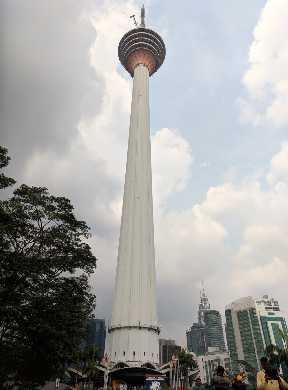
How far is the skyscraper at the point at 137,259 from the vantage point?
232ft

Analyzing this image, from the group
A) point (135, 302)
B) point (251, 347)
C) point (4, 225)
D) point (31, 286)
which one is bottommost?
point (31, 286)

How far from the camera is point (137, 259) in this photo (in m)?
77.9

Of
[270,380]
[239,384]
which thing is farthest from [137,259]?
[270,380]

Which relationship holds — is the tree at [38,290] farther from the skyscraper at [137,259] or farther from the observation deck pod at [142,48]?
the observation deck pod at [142,48]

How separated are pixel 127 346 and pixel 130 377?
624 cm

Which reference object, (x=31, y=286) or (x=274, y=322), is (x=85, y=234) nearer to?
(x=31, y=286)

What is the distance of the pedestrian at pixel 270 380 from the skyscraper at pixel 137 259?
63704mm

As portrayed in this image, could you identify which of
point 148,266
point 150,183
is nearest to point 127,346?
point 148,266

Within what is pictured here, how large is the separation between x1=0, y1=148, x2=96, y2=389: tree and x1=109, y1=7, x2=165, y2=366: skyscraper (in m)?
46.0

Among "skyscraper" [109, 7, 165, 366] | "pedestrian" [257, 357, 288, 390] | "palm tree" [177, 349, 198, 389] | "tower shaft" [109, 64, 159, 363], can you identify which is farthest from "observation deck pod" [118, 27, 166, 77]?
"pedestrian" [257, 357, 288, 390]

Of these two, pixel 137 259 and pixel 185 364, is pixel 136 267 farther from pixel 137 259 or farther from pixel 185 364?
pixel 185 364

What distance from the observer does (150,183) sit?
294ft

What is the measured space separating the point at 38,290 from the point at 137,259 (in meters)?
54.4

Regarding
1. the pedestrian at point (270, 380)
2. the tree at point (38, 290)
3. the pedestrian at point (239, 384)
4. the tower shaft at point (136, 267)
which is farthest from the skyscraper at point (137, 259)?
the pedestrian at point (270, 380)
